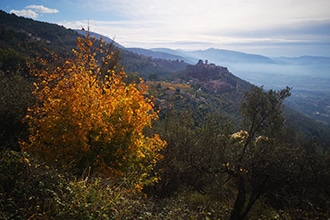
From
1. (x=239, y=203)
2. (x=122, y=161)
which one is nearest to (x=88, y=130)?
(x=122, y=161)

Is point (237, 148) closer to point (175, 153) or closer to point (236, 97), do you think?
point (175, 153)

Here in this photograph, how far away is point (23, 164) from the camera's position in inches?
302

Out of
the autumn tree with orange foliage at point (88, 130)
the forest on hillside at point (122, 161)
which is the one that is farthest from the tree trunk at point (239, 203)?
the autumn tree with orange foliage at point (88, 130)

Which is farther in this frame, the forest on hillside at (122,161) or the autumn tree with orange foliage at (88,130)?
the autumn tree with orange foliage at (88,130)

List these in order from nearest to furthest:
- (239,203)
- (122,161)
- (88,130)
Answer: (88,130)
(122,161)
(239,203)

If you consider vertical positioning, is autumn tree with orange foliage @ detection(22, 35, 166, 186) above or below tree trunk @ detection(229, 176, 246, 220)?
above

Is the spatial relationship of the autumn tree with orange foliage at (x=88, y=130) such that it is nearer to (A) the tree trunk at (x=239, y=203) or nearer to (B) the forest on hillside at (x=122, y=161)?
(B) the forest on hillside at (x=122, y=161)

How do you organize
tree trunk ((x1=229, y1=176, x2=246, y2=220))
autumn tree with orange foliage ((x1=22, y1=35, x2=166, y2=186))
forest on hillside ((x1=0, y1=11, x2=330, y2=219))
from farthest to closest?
tree trunk ((x1=229, y1=176, x2=246, y2=220)) → autumn tree with orange foliage ((x1=22, y1=35, x2=166, y2=186)) → forest on hillside ((x1=0, y1=11, x2=330, y2=219))

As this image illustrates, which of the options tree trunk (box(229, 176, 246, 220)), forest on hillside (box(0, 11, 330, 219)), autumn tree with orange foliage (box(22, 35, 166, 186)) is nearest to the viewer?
forest on hillside (box(0, 11, 330, 219))

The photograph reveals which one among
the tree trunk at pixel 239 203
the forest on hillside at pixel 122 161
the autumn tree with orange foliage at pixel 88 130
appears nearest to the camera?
the forest on hillside at pixel 122 161

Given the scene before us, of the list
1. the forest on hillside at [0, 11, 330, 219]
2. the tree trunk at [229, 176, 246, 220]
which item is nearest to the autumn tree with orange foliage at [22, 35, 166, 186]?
the forest on hillside at [0, 11, 330, 219]

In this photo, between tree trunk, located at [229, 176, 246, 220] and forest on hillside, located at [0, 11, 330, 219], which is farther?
tree trunk, located at [229, 176, 246, 220]

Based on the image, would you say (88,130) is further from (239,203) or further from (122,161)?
(239,203)

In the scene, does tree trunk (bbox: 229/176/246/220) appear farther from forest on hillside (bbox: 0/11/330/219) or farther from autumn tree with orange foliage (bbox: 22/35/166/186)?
autumn tree with orange foliage (bbox: 22/35/166/186)
